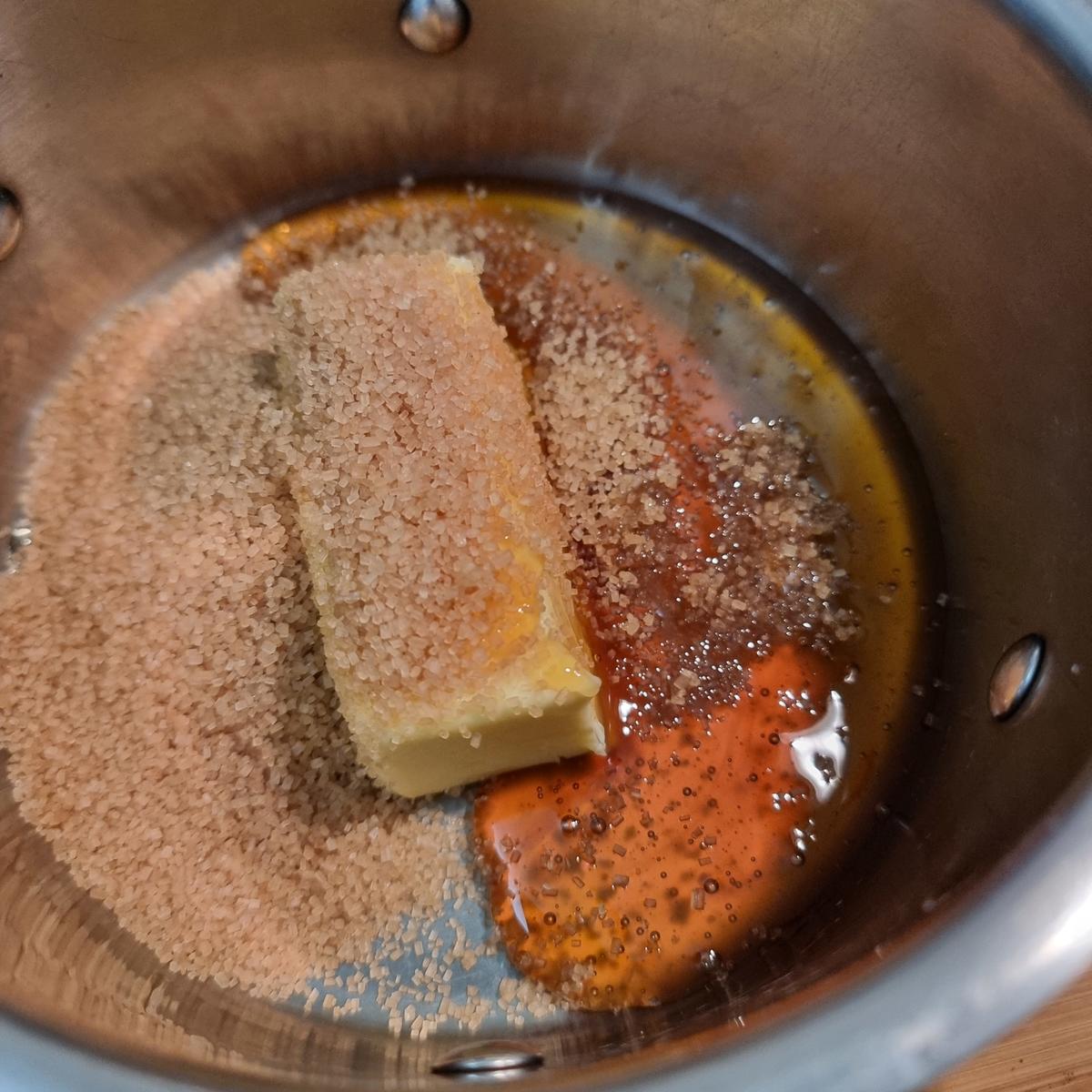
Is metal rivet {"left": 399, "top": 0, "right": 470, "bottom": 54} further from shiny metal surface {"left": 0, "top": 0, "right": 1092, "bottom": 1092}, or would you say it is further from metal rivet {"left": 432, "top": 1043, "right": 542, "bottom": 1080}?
metal rivet {"left": 432, "top": 1043, "right": 542, "bottom": 1080}

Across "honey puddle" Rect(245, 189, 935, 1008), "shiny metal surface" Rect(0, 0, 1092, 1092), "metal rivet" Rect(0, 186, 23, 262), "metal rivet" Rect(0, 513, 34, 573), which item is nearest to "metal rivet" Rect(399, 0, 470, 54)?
"shiny metal surface" Rect(0, 0, 1092, 1092)

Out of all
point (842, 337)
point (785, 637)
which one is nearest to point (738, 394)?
point (842, 337)

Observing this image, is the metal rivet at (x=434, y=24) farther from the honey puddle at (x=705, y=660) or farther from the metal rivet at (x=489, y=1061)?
the metal rivet at (x=489, y=1061)

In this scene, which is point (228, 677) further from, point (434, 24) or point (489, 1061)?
point (434, 24)

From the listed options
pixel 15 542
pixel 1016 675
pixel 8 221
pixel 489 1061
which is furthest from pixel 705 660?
pixel 8 221

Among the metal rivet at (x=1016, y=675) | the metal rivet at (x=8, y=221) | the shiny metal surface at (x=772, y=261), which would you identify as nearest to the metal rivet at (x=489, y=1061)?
the shiny metal surface at (x=772, y=261)

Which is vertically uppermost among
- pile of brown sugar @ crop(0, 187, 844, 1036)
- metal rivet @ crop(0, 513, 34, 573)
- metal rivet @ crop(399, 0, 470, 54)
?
metal rivet @ crop(399, 0, 470, 54)
